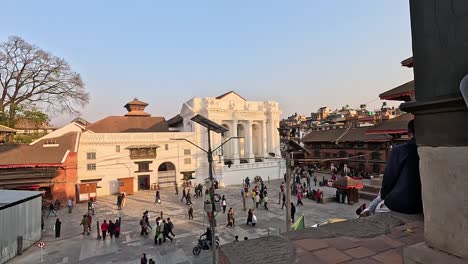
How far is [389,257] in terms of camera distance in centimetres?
246

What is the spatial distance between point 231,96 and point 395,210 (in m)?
39.3

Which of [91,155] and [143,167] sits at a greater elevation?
[91,155]

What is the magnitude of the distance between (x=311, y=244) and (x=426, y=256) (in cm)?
116

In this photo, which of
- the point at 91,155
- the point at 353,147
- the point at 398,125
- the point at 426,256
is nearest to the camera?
the point at 426,256

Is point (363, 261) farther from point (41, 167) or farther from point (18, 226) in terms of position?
point (41, 167)

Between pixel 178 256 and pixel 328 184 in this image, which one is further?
pixel 328 184

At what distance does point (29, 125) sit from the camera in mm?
30922

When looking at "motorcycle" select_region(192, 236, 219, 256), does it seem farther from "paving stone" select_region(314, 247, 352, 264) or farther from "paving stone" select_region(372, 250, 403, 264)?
"paving stone" select_region(372, 250, 403, 264)

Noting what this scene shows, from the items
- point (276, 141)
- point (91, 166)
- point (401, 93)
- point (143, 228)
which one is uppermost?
point (401, 93)

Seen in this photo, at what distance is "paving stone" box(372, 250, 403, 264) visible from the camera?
93.2 inches

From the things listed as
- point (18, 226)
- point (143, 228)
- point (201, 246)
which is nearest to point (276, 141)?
point (143, 228)

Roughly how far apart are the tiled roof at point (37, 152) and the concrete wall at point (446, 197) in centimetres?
2894

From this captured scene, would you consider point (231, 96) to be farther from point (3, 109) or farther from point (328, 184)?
point (3, 109)

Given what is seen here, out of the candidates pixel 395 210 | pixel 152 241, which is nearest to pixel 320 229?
pixel 395 210
